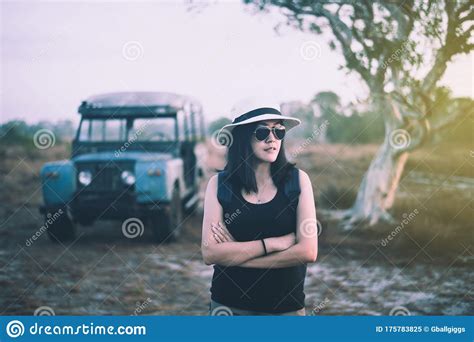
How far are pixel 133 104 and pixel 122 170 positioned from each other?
0.74m

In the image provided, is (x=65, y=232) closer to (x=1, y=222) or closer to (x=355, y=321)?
(x=1, y=222)

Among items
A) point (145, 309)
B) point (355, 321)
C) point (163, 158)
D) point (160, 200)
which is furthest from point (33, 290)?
point (355, 321)

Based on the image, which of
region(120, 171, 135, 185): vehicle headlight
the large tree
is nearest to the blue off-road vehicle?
region(120, 171, 135, 185): vehicle headlight

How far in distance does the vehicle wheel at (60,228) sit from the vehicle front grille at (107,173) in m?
0.50

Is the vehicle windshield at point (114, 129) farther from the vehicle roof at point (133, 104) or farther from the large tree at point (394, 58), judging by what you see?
the large tree at point (394, 58)

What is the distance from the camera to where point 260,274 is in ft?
8.59

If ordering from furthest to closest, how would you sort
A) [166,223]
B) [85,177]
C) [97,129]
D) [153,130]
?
[153,130] → [97,129] → [166,223] → [85,177]

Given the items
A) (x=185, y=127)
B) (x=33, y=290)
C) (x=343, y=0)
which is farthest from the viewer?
(x=185, y=127)

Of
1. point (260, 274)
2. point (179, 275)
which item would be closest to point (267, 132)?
point (260, 274)

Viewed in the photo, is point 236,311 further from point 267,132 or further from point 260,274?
point 267,132

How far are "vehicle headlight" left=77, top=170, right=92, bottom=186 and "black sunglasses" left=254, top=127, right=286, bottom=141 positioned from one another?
11.7 ft

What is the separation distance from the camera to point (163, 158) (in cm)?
613

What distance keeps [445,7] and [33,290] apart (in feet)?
14.6

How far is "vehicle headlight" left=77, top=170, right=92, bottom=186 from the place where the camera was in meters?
5.88
